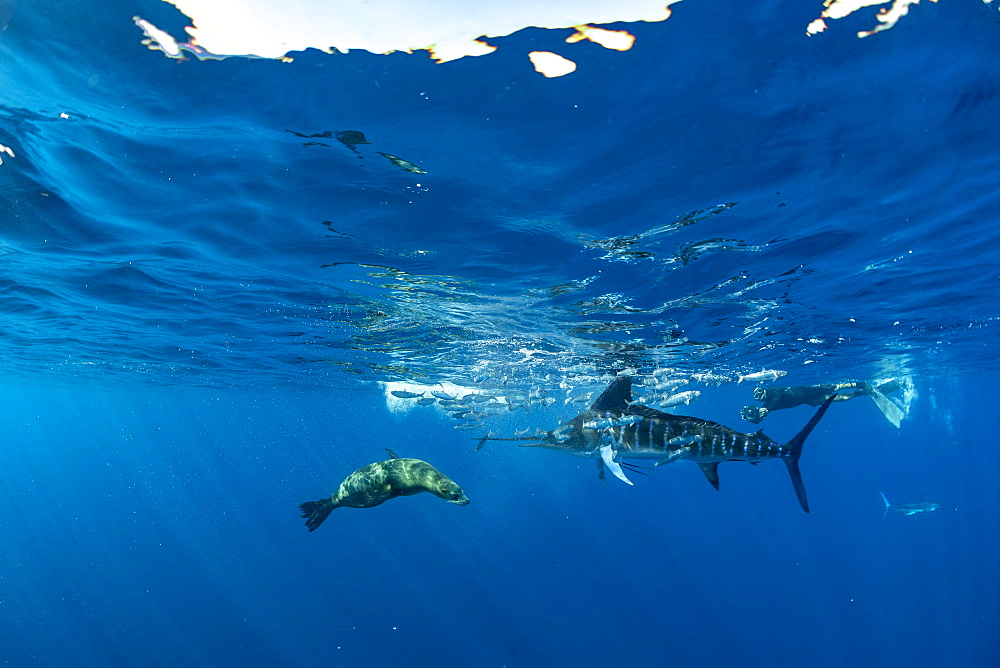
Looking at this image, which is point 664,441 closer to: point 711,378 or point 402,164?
point 402,164

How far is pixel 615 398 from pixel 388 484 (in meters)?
4.08

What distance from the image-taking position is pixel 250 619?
33781 millimetres

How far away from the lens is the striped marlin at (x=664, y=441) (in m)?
7.50

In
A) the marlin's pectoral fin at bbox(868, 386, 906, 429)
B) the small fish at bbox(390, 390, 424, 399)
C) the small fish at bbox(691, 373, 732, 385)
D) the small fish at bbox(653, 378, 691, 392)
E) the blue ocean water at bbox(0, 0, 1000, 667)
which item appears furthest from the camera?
the small fish at bbox(653, 378, 691, 392)

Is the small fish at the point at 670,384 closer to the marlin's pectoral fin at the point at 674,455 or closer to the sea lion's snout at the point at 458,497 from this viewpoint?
the marlin's pectoral fin at the point at 674,455

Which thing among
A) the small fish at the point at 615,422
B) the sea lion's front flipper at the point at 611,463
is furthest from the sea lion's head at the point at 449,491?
the small fish at the point at 615,422

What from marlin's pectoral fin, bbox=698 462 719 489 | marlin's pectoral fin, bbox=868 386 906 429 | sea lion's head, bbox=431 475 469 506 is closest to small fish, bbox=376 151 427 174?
sea lion's head, bbox=431 475 469 506

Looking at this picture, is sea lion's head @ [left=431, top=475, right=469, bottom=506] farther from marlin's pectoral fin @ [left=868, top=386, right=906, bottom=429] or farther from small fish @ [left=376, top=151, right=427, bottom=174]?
marlin's pectoral fin @ [left=868, top=386, right=906, bottom=429]

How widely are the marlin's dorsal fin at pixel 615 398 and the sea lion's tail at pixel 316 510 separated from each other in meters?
4.73

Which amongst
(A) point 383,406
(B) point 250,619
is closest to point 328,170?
(B) point 250,619

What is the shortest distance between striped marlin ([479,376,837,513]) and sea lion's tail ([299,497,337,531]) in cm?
275

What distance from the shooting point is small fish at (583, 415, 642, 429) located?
790 cm

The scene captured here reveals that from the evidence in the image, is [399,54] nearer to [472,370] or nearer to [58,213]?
[58,213]

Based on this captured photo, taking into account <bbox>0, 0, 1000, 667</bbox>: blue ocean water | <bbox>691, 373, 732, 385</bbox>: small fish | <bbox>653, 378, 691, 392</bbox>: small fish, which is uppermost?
<bbox>0, 0, 1000, 667</bbox>: blue ocean water
